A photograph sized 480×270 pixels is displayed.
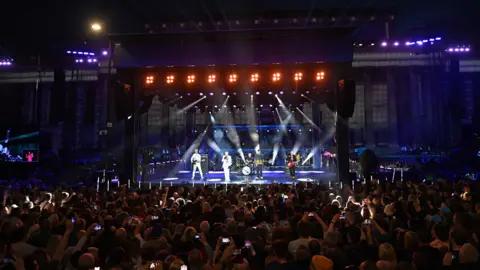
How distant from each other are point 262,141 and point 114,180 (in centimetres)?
1859

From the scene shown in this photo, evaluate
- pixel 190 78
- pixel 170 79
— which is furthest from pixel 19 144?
pixel 190 78

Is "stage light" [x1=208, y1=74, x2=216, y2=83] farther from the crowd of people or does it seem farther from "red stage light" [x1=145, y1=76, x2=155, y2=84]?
the crowd of people

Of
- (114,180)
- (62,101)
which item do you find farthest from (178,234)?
(62,101)

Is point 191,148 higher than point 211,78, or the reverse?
point 211,78

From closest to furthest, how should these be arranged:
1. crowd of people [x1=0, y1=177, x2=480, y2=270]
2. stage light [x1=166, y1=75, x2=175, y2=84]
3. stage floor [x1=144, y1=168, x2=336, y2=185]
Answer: crowd of people [x1=0, y1=177, x2=480, y2=270] < stage light [x1=166, y1=75, x2=175, y2=84] < stage floor [x1=144, y1=168, x2=336, y2=185]

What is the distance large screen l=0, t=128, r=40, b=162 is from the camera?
23672mm

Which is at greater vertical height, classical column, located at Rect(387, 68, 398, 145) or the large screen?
classical column, located at Rect(387, 68, 398, 145)

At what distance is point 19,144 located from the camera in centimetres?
2475

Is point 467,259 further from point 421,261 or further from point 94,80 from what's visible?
point 94,80

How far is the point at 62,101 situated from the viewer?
2883 cm

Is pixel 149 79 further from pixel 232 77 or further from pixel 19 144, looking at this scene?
pixel 19 144

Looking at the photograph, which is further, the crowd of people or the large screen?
the large screen

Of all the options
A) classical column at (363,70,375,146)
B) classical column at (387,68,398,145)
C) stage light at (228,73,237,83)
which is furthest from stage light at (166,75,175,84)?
classical column at (387,68,398,145)

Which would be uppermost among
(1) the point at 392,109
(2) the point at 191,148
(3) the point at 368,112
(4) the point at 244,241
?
(1) the point at 392,109
